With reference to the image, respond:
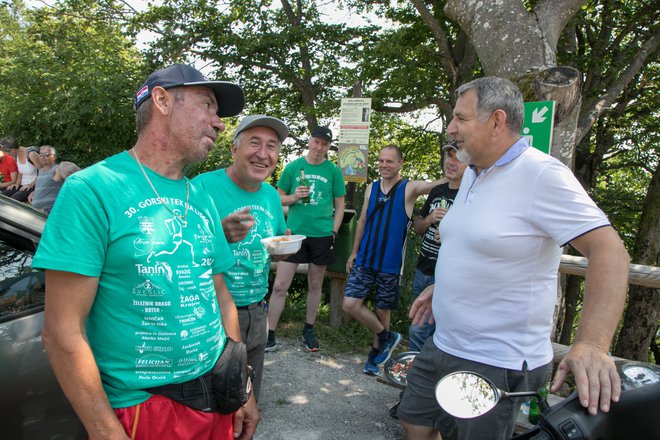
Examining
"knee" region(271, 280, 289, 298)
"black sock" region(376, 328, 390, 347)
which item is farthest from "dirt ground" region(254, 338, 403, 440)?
"knee" region(271, 280, 289, 298)

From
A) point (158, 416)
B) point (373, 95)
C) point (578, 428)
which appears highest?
point (373, 95)

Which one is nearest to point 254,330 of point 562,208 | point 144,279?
point 144,279

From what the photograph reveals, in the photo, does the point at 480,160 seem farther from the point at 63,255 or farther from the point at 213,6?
the point at 213,6

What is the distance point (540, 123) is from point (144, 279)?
2.73 metres

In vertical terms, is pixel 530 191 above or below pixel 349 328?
above

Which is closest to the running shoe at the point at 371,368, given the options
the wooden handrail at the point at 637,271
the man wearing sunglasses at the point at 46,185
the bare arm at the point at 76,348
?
the wooden handrail at the point at 637,271

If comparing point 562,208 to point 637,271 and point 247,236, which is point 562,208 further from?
point 637,271

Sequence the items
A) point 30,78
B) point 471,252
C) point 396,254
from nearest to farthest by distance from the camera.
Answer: point 471,252 → point 396,254 → point 30,78

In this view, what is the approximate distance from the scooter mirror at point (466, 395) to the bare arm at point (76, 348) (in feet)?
3.15

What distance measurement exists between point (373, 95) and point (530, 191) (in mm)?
8444

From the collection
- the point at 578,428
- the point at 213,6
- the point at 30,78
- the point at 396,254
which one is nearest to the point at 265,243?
the point at 578,428

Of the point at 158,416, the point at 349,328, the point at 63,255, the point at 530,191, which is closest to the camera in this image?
the point at 63,255

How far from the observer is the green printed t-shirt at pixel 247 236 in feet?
8.70

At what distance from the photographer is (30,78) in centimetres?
1175
